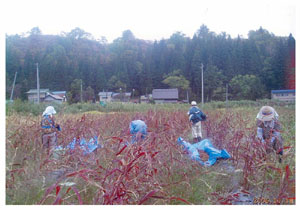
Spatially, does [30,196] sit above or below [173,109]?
below

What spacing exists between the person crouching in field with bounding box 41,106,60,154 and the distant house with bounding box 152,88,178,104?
1.49m

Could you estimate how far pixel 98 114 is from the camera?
11.4ft

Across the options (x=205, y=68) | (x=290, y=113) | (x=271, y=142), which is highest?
(x=205, y=68)

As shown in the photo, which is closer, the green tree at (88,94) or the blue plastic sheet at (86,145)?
the blue plastic sheet at (86,145)

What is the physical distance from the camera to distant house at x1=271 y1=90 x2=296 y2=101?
2203 mm

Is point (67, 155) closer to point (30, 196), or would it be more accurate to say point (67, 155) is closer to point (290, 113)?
point (30, 196)

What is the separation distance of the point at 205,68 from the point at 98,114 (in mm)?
Answer: 1861

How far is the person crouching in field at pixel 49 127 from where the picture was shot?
2.44 metres

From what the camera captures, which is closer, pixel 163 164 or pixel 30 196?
pixel 30 196

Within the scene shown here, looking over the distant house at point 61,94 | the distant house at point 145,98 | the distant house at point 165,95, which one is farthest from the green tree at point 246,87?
the distant house at point 61,94

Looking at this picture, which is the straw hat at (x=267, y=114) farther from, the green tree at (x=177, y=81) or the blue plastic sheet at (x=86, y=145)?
the blue plastic sheet at (x=86, y=145)

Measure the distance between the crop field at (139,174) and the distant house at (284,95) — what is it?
0.42 ft
